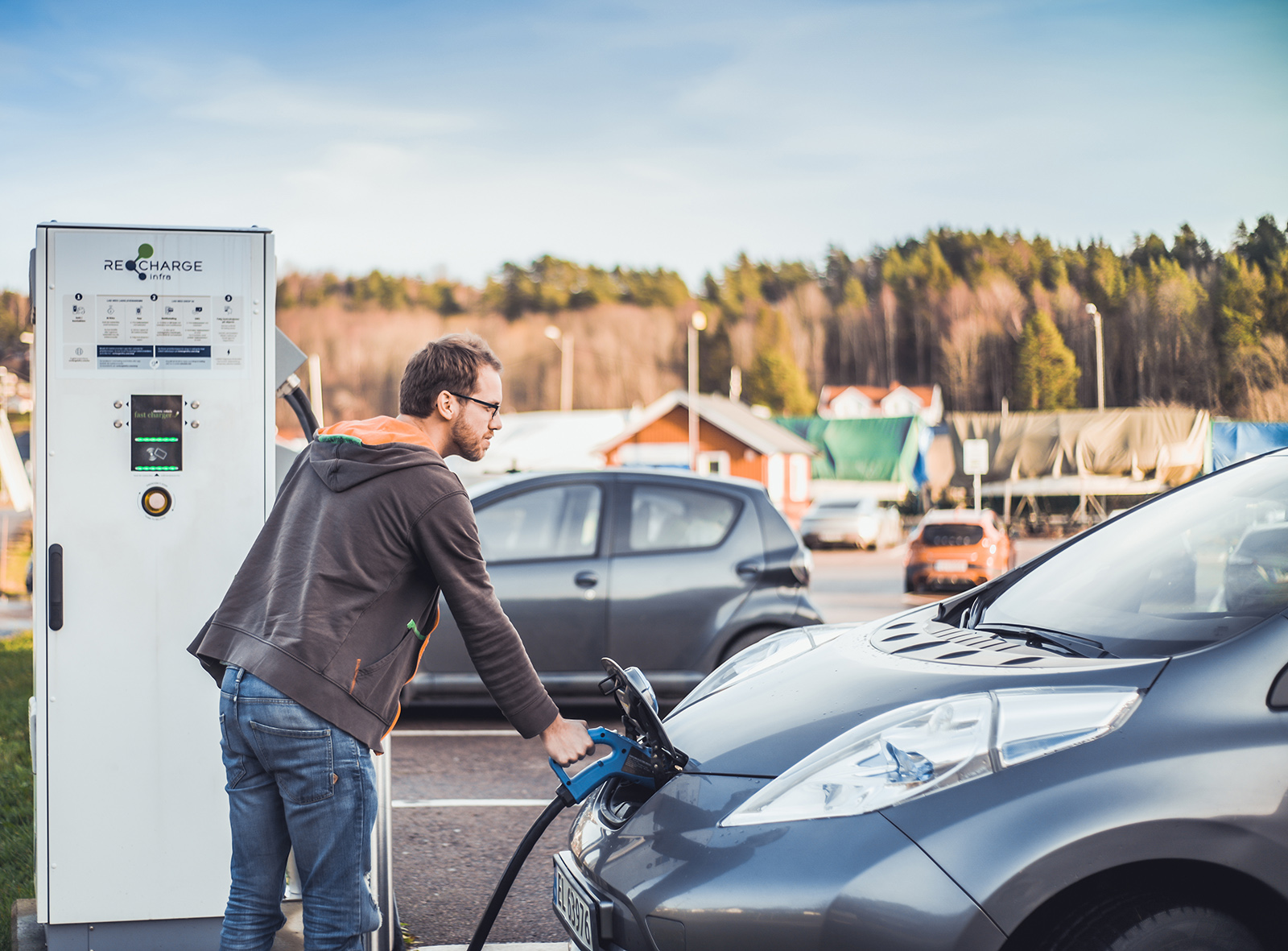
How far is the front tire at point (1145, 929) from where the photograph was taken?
2.04 meters

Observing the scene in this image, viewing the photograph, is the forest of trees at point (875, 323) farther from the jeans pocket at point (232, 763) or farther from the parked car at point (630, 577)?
the parked car at point (630, 577)

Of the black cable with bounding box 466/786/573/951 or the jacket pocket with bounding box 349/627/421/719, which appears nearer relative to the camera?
the jacket pocket with bounding box 349/627/421/719

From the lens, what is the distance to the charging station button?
10.7ft

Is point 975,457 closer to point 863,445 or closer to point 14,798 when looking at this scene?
point 14,798

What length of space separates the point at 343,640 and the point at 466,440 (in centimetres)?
51

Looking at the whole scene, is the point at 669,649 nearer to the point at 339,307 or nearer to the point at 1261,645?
the point at 1261,645

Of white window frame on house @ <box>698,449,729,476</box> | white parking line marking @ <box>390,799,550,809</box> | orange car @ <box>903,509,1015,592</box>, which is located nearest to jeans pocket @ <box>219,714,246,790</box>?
white parking line marking @ <box>390,799,550,809</box>

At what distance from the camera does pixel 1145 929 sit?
204cm

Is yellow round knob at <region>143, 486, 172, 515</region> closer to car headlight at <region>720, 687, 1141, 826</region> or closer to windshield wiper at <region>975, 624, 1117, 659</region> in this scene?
car headlight at <region>720, 687, 1141, 826</region>

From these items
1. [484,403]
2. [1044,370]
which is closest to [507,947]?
[484,403]

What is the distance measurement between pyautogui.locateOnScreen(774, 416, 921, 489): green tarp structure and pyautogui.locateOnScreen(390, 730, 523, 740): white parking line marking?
36392 millimetres

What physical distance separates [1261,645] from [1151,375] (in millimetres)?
8802

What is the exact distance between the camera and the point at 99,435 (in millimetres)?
3250

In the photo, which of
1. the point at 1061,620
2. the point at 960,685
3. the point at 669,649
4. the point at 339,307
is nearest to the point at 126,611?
the point at 960,685
